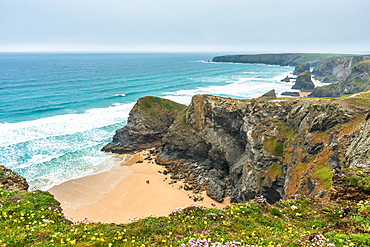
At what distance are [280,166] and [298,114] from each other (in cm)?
855

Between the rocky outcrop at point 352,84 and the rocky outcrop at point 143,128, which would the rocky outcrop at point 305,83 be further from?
the rocky outcrop at point 143,128

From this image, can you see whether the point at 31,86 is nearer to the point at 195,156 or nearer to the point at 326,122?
the point at 195,156

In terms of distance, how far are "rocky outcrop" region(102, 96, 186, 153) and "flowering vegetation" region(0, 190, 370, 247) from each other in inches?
1451

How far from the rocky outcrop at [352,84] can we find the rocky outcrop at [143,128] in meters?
70.1

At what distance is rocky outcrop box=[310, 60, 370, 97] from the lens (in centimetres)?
8394

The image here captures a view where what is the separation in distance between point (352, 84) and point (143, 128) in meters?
82.5

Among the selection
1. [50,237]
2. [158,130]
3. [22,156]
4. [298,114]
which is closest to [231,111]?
[298,114]

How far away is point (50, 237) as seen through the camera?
1016cm

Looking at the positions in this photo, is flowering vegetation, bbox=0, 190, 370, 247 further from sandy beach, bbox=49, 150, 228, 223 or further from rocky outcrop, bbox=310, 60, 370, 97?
rocky outcrop, bbox=310, 60, 370, 97

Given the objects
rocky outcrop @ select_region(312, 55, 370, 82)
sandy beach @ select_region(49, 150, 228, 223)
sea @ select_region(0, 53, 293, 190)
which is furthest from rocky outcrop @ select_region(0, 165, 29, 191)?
rocky outcrop @ select_region(312, 55, 370, 82)

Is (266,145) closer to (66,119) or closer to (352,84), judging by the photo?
(66,119)

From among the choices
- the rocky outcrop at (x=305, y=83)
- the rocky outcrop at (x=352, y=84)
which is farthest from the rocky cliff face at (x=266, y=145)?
the rocky outcrop at (x=305, y=83)

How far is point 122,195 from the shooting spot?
35.8 metres

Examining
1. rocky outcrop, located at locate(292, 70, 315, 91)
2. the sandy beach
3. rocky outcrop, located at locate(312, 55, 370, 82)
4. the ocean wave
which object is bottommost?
the sandy beach
